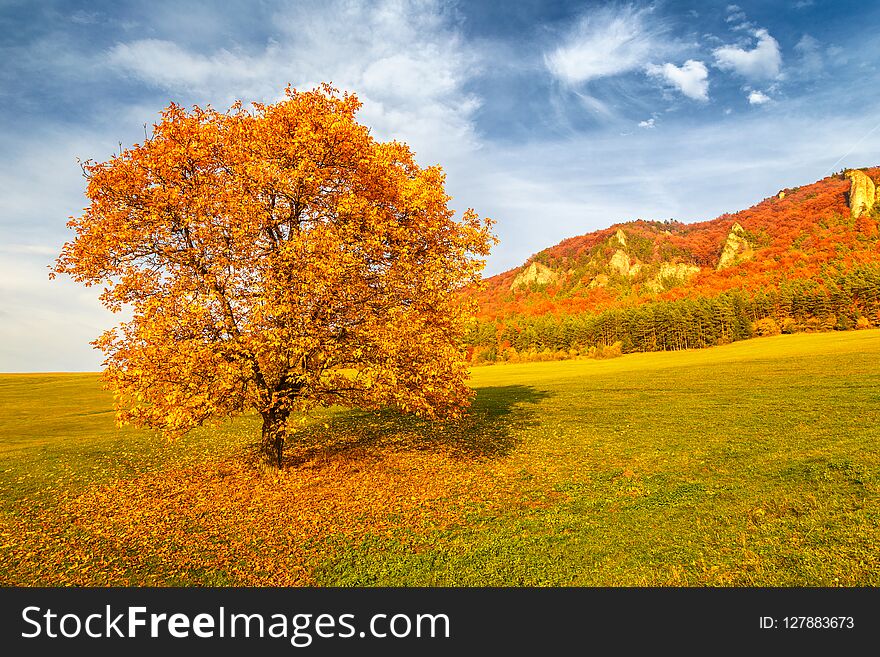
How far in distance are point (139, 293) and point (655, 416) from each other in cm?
2705

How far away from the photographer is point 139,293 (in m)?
14.0

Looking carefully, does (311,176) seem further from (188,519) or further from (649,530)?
(649,530)

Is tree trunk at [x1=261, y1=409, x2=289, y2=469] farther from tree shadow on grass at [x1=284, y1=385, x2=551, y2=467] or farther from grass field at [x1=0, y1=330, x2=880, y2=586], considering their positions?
tree shadow on grass at [x1=284, y1=385, x2=551, y2=467]

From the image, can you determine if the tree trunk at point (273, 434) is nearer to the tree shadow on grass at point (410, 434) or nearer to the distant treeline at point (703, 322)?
the tree shadow on grass at point (410, 434)

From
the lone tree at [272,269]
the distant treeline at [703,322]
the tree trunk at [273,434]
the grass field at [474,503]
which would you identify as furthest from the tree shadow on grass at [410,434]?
the distant treeline at [703,322]

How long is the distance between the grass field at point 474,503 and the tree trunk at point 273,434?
842 mm

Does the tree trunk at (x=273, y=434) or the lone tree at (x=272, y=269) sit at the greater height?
the lone tree at (x=272, y=269)

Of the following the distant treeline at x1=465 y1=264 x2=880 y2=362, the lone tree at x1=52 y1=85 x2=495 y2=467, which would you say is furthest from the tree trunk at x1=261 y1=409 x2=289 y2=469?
the distant treeline at x1=465 y1=264 x2=880 y2=362

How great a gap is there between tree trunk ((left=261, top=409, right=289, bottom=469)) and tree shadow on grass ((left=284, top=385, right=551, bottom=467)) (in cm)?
98

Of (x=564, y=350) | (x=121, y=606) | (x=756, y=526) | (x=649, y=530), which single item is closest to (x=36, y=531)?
(x=121, y=606)

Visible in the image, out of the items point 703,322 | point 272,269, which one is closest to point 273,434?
point 272,269

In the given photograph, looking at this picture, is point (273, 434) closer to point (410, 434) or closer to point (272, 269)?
point (272, 269)

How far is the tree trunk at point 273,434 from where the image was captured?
1559cm

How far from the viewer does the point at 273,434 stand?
15359 mm
